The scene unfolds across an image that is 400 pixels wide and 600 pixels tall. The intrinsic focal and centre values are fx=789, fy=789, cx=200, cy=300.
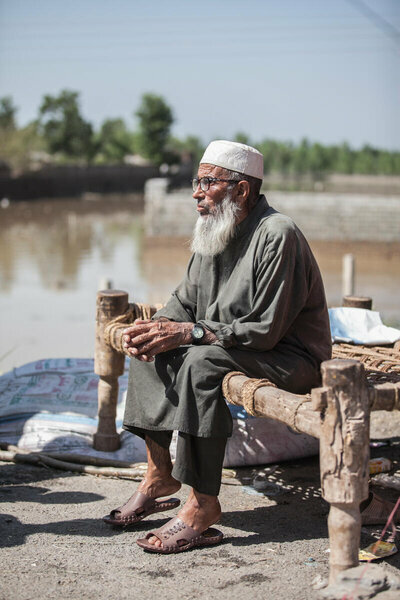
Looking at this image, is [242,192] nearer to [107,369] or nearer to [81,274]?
[107,369]

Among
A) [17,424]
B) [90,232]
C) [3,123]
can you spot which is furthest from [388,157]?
[17,424]

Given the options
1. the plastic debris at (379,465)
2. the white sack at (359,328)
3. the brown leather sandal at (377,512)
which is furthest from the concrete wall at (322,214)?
the brown leather sandal at (377,512)

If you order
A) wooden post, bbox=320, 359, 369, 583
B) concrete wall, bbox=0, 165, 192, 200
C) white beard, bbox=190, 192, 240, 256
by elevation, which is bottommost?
wooden post, bbox=320, 359, 369, 583

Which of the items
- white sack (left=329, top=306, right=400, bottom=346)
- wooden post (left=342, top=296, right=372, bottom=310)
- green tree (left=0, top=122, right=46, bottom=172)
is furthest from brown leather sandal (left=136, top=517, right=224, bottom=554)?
green tree (left=0, top=122, right=46, bottom=172)

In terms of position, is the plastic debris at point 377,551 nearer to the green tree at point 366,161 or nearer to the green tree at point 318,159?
the green tree at point 366,161

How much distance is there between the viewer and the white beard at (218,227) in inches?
126

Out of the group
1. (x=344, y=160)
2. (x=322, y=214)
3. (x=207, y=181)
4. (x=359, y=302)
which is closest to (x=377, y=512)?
(x=207, y=181)

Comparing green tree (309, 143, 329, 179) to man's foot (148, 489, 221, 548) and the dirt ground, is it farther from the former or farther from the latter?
man's foot (148, 489, 221, 548)

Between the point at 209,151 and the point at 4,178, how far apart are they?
3433 centimetres

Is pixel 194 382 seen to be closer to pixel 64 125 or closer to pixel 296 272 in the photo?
pixel 296 272

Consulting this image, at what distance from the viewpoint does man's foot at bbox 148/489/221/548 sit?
9.73 ft

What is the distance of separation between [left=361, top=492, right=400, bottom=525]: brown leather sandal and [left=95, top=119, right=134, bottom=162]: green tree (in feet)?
A: 207

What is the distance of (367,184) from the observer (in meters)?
47.2

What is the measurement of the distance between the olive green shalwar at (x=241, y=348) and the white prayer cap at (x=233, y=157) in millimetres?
172
